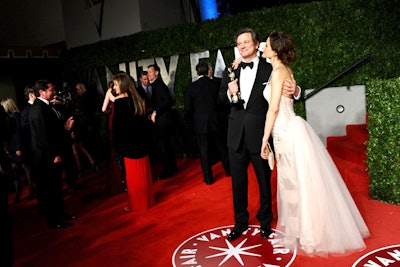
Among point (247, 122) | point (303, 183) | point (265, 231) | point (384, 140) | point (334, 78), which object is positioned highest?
point (334, 78)

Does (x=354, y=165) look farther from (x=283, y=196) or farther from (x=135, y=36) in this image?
(x=135, y=36)

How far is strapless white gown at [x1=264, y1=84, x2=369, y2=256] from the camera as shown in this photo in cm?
318

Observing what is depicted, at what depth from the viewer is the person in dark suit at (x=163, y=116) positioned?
6273 millimetres

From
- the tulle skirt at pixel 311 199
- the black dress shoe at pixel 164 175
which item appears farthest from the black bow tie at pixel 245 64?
the black dress shoe at pixel 164 175

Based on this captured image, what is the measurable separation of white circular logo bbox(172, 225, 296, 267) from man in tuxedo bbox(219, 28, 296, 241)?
0.33 feet

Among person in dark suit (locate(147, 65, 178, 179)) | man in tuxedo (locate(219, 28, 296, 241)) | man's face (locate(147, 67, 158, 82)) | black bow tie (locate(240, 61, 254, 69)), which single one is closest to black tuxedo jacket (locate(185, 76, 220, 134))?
person in dark suit (locate(147, 65, 178, 179))

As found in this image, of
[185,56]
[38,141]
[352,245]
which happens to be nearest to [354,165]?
[352,245]

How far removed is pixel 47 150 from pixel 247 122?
2541mm

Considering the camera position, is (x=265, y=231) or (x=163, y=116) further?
(x=163, y=116)

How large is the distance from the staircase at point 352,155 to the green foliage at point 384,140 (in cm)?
48

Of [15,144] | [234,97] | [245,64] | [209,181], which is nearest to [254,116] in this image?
[234,97]

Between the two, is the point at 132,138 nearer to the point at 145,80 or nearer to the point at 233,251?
the point at 233,251

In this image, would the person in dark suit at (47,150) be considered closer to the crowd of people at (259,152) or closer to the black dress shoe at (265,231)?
the crowd of people at (259,152)

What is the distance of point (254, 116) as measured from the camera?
11.4ft
